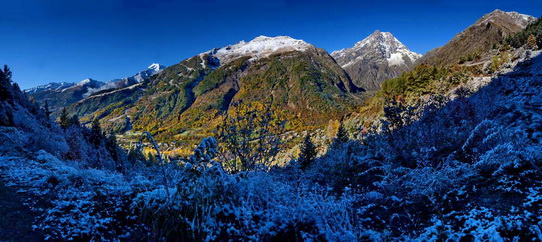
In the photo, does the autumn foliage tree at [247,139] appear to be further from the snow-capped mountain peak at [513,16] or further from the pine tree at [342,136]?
the snow-capped mountain peak at [513,16]

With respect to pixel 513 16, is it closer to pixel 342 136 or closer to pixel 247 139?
pixel 342 136

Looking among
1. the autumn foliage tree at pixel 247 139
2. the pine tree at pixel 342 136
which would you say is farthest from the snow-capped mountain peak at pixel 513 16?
the autumn foliage tree at pixel 247 139

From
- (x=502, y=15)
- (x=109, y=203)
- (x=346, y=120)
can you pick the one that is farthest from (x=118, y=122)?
(x=502, y=15)

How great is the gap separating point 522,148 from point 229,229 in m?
5.17

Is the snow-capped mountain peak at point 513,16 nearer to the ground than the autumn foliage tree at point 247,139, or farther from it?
farther from it

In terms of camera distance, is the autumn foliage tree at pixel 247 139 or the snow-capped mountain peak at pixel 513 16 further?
the snow-capped mountain peak at pixel 513 16

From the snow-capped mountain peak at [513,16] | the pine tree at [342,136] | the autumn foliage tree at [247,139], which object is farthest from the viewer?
the snow-capped mountain peak at [513,16]

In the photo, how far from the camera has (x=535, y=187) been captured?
136 inches

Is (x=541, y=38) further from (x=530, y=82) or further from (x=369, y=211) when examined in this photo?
(x=369, y=211)

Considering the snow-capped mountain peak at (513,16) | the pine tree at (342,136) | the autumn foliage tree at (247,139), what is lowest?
the autumn foliage tree at (247,139)

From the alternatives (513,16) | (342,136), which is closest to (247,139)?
(342,136)

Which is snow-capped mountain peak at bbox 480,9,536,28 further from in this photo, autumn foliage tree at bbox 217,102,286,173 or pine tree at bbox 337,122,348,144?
autumn foliage tree at bbox 217,102,286,173

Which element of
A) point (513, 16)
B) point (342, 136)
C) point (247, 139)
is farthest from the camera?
point (513, 16)

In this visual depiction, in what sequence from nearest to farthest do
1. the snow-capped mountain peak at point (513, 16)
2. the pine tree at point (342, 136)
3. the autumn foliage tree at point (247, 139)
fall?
1. the autumn foliage tree at point (247, 139)
2. the pine tree at point (342, 136)
3. the snow-capped mountain peak at point (513, 16)
